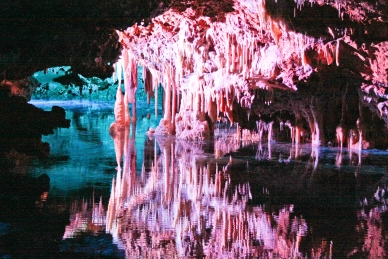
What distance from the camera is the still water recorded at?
14.4 feet

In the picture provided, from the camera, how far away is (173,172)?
29.3 feet

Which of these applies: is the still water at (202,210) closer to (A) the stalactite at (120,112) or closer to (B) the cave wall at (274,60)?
(B) the cave wall at (274,60)

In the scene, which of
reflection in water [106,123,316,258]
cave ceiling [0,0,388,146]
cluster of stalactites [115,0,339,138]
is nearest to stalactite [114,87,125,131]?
cave ceiling [0,0,388,146]

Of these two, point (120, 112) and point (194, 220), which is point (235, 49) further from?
point (120, 112)

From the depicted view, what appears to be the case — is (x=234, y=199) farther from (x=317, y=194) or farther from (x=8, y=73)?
(x=8, y=73)

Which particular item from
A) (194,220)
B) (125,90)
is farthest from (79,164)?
(125,90)

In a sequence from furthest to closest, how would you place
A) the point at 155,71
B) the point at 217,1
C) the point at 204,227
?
the point at 155,71
the point at 217,1
the point at 204,227

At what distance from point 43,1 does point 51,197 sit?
255cm

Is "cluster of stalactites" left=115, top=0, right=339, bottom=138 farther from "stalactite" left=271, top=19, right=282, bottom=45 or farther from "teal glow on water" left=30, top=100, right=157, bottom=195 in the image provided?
"teal glow on water" left=30, top=100, right=157, bottom=195

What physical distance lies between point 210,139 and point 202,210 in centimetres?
1091

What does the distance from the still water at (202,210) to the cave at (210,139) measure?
0.03 m

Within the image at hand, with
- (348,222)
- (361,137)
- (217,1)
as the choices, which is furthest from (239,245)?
(361,137)

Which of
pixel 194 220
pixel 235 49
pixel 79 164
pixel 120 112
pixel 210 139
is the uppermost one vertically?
pixel 235 49

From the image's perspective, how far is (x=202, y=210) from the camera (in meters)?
6.00
